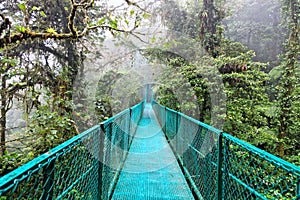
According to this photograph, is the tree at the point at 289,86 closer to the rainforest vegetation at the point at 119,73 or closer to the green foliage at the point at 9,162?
the rainforest vegetation at the point at 119,73

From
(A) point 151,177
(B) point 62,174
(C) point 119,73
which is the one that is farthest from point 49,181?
(C) point 119,73

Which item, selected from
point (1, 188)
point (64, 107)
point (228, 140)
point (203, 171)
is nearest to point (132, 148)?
point (64, 107)

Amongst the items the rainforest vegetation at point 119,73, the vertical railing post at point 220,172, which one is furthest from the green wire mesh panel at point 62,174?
the rainforest vegetation at point 119,73

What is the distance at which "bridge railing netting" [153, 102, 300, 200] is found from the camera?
109 cm

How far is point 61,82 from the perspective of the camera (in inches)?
150

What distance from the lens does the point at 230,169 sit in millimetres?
1522

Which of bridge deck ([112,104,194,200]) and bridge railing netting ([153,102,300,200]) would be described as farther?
bridge deck ([112,104,194,200])

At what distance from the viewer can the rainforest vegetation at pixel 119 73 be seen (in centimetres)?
279

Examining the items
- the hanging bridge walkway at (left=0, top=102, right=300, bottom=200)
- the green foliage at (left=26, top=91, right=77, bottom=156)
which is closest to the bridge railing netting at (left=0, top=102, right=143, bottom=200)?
the hanging bridge walkway at (left=0, top=102, right=300, bottom=200)

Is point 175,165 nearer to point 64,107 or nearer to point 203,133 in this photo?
point 203,133

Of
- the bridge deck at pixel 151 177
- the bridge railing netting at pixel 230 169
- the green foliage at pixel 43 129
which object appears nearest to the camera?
the bridge railing netting at pixel 230 169

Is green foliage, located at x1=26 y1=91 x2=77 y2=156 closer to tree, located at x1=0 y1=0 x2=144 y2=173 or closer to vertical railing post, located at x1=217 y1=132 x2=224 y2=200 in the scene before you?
tree, located at x1=0 y1=0 x2=144 y2=173

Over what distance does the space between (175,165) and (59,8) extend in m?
3.83

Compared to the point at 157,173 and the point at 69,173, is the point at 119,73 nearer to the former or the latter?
the point at 157,173
